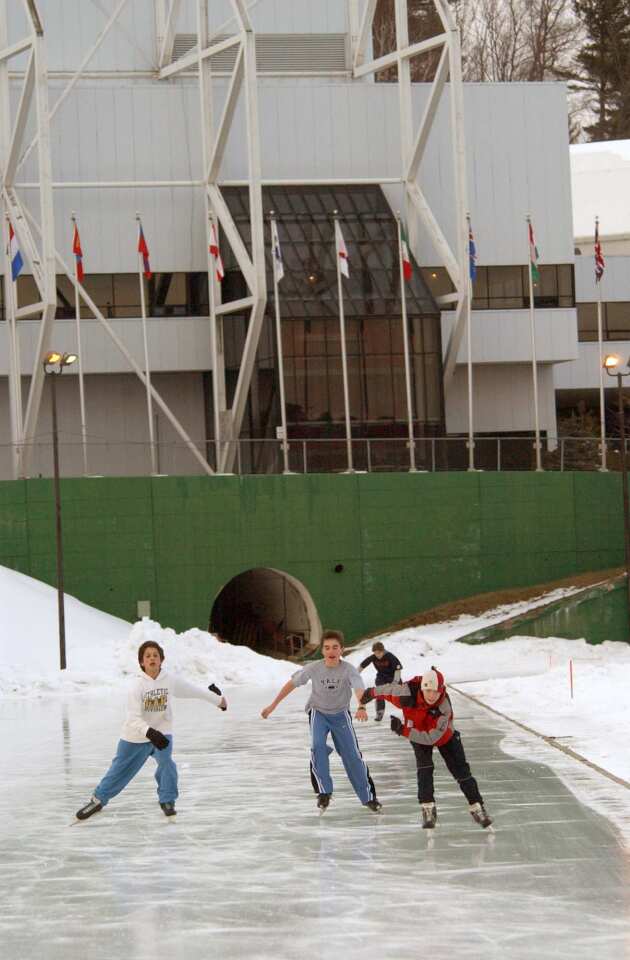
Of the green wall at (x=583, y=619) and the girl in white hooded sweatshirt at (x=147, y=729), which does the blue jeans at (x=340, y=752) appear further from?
the green wall at (x=583, y=619)

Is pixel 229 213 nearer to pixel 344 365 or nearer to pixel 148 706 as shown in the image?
pixel 344 365

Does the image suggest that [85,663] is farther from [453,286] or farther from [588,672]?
[453,286]

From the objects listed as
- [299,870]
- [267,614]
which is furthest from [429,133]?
[299,870]

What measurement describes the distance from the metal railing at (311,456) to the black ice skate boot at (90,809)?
29736mm

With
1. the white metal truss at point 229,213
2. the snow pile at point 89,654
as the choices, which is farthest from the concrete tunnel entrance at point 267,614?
the snow pile at point 89,654

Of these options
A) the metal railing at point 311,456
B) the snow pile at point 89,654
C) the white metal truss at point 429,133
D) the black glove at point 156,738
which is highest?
the white metal truss at point 429,133

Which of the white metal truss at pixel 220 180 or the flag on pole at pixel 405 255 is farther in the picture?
the flag on pole at pixel 405 255

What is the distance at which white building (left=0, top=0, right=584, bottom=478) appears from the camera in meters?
50.2

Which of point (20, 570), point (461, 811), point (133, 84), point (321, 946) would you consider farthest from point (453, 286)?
point (321, 946)

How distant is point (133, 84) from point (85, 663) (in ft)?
88.1

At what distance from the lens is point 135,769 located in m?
15.2

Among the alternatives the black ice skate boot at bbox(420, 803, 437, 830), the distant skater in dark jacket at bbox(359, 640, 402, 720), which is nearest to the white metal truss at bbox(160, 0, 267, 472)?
the distant skater in dark jacket at bbox(359, 640, 402, 720)

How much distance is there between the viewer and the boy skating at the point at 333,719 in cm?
1523

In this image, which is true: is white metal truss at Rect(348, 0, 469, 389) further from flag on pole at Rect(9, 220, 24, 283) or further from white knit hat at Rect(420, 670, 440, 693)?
white knit hat at Rect(420, 670, 440, 693)
